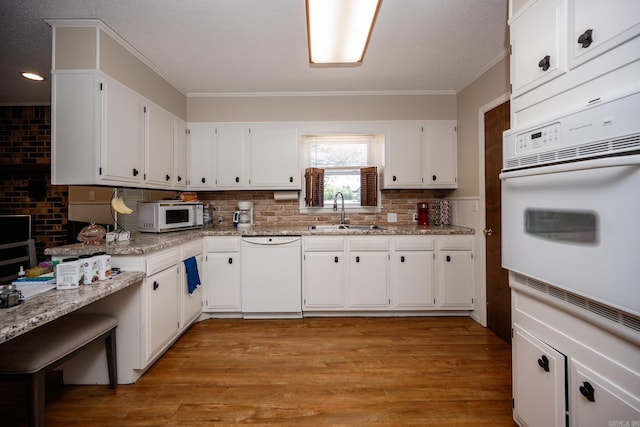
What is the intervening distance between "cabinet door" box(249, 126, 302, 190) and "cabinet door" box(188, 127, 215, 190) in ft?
1.55

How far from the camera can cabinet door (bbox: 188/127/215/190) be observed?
3305 millimetres

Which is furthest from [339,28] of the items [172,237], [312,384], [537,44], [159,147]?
[312,384]

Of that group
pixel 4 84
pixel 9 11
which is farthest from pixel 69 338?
pixel 4 84

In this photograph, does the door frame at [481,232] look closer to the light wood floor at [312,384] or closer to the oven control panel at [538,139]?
the light wood floor at [312,384]

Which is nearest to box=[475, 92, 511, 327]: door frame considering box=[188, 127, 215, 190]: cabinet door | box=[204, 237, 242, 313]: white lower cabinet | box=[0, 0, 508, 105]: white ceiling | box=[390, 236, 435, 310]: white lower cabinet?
box=[390, 236, 435, 310]: white lower cabinet

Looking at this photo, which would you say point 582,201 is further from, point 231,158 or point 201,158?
point 201,158

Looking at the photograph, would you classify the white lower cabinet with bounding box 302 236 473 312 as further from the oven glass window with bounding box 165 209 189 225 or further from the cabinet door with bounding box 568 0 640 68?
the cabinet door with bounding box 568 0 640 68

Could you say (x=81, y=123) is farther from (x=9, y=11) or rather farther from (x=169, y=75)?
(x=169, y=75)

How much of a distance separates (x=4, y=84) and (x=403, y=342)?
4888 millimetres

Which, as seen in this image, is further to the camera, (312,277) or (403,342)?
(312,277)

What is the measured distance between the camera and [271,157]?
3.30 metres

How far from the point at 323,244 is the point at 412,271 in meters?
0.97

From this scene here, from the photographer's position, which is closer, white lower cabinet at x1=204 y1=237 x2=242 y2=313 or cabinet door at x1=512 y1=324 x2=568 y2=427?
cabinet door at x1=512 y1=324 x2=568 y2=427

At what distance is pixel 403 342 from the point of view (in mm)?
2445
